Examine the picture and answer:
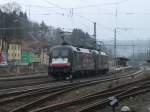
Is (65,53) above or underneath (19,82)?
above

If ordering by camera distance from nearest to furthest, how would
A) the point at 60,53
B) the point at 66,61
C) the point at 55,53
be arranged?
1. the point at 66,61
2. the point at 60,53
3. the point at 55,53

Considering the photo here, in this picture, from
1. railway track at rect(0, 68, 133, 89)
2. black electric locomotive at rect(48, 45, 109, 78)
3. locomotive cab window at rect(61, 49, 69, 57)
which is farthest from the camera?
locomotive cab window at rect(61, 49, 69, 57)

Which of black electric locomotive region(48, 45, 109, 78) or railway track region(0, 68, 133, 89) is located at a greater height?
black electric locomotive region(48, 45, 109, 78)

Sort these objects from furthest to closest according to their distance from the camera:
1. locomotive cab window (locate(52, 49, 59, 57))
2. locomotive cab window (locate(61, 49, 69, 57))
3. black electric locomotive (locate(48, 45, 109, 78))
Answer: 1. locomotive cab window (locate(52, 49, 59, 57))
2. locomotive cab window (locate(61, 49, 69, 57))
3. black electric locomotive (locate(48, 45, 109, 78))

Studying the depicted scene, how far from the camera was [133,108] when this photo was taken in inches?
637

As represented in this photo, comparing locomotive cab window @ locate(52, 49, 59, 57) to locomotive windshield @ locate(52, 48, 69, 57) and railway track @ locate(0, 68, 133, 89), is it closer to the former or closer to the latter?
locomotive windshield @ locate(52, 48, 69, 57)

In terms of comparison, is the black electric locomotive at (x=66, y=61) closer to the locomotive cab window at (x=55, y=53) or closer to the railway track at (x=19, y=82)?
the locomotive cab window at (x=55, y=53)

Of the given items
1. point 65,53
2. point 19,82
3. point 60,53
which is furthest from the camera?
point 60,53

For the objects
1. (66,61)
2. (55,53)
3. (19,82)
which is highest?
(55,53)

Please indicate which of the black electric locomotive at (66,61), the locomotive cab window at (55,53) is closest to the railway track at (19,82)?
the black electric locomotive at (66,61)

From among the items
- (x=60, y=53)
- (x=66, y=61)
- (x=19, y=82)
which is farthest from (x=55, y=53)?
(x=19, y=82)

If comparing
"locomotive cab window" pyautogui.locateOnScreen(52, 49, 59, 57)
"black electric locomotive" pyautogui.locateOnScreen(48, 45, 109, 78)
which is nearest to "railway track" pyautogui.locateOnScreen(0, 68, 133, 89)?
"black electric locomotive" pyautogui.locateOnScreen(48, 45, 109, 78)

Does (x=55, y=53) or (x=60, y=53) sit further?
(x=55, y=53)

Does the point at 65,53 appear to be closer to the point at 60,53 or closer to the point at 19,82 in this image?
the point at 60,53
